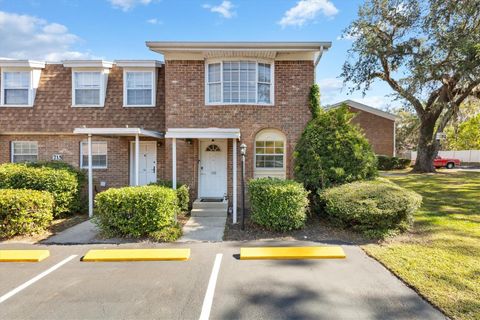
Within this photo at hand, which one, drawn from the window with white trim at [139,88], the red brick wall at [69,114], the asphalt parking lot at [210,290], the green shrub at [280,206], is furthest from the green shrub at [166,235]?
the window with white trim at [139,88]

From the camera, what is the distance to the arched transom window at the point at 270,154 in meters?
10.5

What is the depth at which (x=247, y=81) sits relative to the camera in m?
10.2

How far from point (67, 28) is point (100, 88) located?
8.64 feet

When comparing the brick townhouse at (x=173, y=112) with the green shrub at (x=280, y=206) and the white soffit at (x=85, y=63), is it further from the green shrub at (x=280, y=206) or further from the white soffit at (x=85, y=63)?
the green shrub at (x=280, y=206)

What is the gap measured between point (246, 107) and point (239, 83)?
2.92 feet

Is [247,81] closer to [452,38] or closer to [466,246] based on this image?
[466,246]

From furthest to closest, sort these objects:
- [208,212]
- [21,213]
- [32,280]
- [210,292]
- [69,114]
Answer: [69,114] → [208,212] → [21,213] → [32,280] → [210,292]

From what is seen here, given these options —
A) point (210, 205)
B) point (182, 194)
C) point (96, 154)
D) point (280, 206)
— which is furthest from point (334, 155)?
point (96, 154)

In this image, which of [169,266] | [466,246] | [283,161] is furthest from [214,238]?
[466,246]

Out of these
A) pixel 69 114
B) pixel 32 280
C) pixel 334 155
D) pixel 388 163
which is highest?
pixel 69 114

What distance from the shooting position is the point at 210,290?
4.47 meters

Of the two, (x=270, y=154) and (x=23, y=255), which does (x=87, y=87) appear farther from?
(x=270, y=154)

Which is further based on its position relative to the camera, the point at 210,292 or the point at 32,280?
the point at 32,280

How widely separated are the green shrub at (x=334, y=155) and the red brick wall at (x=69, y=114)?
5798 millimetres
